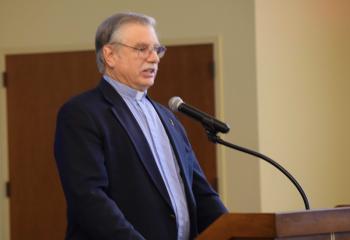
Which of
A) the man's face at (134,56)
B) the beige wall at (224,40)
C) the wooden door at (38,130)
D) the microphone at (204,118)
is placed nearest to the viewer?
the microphone at (204,118)

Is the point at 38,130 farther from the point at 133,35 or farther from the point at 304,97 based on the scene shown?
the point at 133,35

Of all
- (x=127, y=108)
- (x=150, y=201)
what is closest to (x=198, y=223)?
(x=150, y=201)

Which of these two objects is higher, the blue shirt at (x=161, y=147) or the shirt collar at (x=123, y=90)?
the shirt collar at (x=123, y=90)

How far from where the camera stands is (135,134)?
213 cm

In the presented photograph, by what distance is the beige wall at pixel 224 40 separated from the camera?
4.39m

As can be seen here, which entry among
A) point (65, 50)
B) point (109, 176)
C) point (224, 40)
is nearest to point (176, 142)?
point (109, 176)

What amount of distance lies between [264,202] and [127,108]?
236 centimetres

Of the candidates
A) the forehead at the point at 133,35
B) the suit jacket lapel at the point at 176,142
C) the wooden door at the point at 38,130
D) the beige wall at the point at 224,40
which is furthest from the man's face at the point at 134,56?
the wooden door at the point at 38,130

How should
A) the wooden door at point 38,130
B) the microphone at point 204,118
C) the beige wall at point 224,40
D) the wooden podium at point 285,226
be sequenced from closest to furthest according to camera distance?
the wooden podium at point 285,226, the microphone at point 204,118, the beige wall at point 224,40, the wooden door at point 38,130

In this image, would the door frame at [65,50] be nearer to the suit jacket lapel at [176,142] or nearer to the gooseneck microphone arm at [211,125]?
the suit jacket lapel at [176,142]

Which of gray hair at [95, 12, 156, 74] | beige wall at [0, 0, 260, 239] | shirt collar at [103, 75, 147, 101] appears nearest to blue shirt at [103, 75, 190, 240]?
shirt collar at [103, 75, 147, 101]

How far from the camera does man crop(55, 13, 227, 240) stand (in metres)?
1.97

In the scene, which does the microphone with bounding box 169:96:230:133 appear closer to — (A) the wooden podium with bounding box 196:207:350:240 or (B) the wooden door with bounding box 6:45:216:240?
(A) the wooden podium with bounding box 196:207:350:240

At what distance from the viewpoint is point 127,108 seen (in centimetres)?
220
